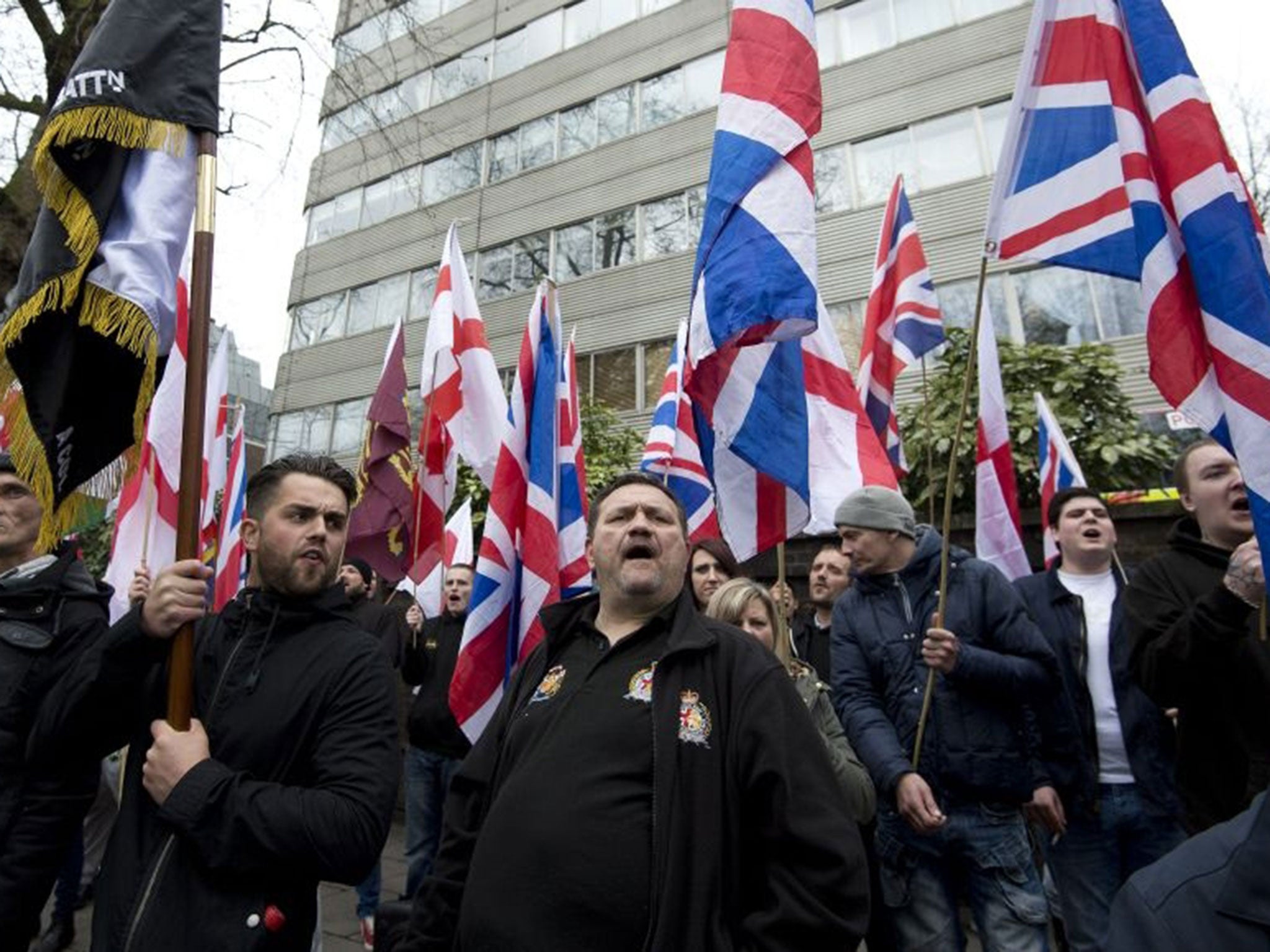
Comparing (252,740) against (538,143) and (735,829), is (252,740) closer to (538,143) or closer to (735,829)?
(735,829)

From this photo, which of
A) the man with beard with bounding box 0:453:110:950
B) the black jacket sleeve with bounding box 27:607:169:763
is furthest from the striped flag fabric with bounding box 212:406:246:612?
the black jacket sleeve with bounding box 27:607:169:763

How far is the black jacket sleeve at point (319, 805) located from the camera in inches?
70.7

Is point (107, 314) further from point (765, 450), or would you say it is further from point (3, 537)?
point (765, 450)

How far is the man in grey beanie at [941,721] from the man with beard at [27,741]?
2.60 m

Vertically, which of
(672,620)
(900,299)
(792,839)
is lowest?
(792,839)

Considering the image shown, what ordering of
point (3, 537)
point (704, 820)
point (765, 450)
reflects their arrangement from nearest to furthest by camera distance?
point (704, 820), point (3, 537), point (765, 450)

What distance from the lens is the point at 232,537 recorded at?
574 centimetres

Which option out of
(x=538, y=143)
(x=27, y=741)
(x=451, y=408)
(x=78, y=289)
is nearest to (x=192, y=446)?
(x=78, y=289)

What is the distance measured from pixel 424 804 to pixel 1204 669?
13.4 feet

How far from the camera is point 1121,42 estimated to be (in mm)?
2539

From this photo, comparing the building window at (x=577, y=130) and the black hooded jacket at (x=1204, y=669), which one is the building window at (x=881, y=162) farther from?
the black hooded jacket at (x=1204, y=669)

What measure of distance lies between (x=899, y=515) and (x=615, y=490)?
1.27 m

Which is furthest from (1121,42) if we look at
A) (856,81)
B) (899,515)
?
(856,81)

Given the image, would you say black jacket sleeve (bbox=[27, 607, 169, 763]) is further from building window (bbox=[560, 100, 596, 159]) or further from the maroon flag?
building window (bbox=[560, 100, 596, 159])
